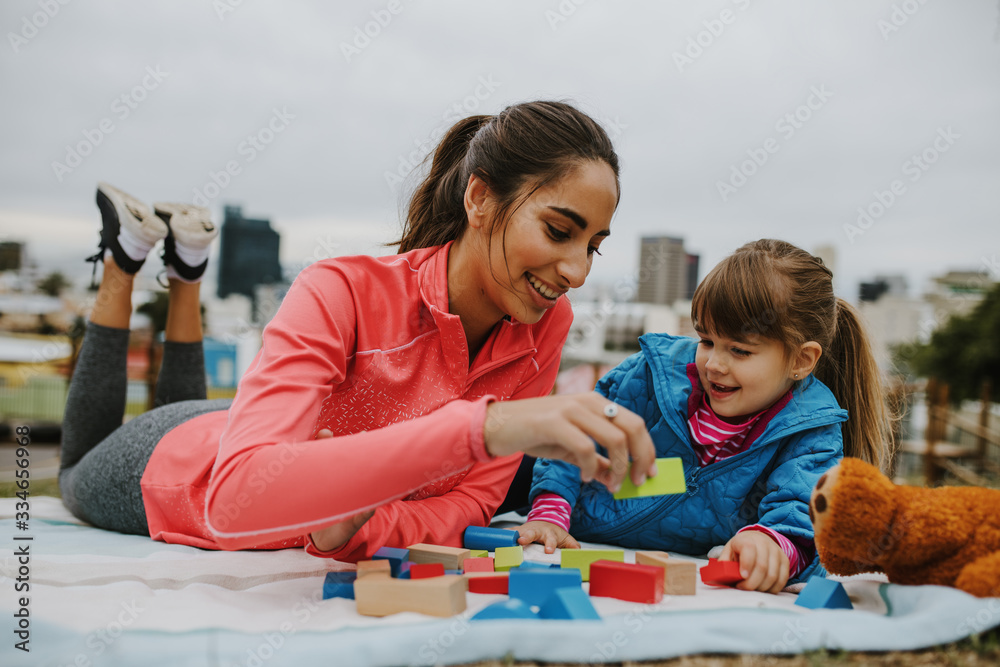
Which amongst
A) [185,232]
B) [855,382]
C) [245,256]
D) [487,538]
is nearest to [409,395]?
[487,538]

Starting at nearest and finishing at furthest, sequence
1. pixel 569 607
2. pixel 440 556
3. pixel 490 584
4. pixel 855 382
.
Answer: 1. pixel 569 607
2. pixel 490 584
3. pixel 440 556
4. pixel 855 382

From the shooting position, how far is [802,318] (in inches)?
92.9

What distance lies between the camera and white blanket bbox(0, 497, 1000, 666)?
126 centimetres

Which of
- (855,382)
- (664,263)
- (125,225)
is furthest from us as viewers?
(664,263)

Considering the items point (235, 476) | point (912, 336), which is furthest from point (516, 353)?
point (912, 336)

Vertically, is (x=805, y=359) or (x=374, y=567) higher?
(x=805, y=359)

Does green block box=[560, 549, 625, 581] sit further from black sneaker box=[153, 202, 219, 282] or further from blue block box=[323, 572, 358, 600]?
black sneaker box=[153, 202, 219, 282]

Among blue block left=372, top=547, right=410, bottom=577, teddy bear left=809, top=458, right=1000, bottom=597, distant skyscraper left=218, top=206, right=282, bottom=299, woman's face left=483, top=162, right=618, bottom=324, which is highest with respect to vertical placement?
distant skyscraper left=218, top=206, right=282, bottom=299

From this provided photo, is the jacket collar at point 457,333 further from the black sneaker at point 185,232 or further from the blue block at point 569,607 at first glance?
the black sneaker at point 185,232

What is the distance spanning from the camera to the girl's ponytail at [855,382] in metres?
2.59

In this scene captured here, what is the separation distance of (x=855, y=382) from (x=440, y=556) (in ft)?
5.66

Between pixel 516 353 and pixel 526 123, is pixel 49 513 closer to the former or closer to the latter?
pixel 516 353

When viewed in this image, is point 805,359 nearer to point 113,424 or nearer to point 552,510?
point 552,510

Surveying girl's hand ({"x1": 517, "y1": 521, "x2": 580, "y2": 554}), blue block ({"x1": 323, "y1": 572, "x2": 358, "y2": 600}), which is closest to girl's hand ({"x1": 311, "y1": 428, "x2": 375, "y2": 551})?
blue block ({"x1": 323, "y1": 572, "x2": 358, "y2": 600})
